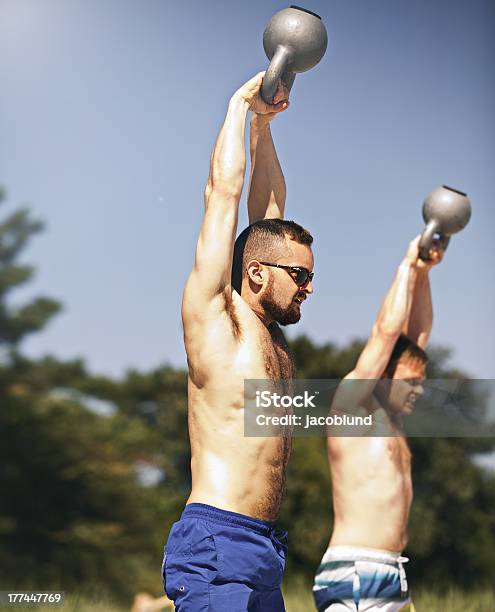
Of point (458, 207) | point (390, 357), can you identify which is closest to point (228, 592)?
point (390, 357)

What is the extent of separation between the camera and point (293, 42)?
2641 mm

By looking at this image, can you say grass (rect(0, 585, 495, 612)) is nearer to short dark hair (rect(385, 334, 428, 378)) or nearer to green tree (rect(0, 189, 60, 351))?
short dark hair (rect(385, 334, 428, 378))

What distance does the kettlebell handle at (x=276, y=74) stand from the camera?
251cm

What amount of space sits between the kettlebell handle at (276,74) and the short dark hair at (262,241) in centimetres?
34

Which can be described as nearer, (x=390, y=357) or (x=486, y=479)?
(x=390, y=357)

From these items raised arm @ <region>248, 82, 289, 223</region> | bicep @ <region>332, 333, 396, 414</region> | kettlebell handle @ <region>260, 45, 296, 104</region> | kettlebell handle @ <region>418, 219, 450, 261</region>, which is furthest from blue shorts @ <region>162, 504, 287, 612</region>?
kettlebell handle @ <region>418, 219, 450, 261</region>

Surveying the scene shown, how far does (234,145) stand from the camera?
7.73 feet

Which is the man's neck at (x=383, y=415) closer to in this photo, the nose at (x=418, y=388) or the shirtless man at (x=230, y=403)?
the nose at (x=418, y=388)

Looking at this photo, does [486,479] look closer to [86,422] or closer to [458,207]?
[86,422]

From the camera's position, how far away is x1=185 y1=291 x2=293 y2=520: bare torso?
7.40 feet

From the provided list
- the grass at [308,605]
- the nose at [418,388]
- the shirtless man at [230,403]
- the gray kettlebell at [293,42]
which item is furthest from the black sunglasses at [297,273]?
the grass at [308,605]

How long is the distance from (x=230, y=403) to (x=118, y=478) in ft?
22.1

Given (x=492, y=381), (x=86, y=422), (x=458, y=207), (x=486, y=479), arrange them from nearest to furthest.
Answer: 1. (x=458, y=207)
2. (x=492, y=381)
3. (x=486, y=479)
4. (x=86, y=422)

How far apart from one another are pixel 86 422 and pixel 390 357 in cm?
559
